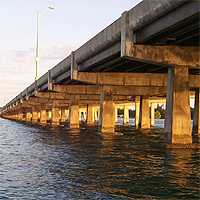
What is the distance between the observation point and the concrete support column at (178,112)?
26.0 meters

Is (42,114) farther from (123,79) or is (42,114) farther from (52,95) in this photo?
(123,79)

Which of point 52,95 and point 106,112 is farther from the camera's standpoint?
point 52,95

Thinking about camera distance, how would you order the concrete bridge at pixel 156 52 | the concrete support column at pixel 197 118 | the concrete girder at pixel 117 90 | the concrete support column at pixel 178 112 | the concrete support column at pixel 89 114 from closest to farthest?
the concrete bridge at pixel 156 52 → the concrete support column at pixel 178 112 → the concrete support column at pixel 197 118 → the concrete girder at pixel 117 90 → the concrete support column at pixel 89 114

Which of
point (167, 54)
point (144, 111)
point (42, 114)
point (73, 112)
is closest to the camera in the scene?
point (167, 54)

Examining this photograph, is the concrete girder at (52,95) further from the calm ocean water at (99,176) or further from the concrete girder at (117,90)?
the calm ocean water at (99,176)

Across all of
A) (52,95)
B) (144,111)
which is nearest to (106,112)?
(144,111)

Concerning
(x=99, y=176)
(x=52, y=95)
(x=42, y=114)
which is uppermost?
(x=52, y=95)

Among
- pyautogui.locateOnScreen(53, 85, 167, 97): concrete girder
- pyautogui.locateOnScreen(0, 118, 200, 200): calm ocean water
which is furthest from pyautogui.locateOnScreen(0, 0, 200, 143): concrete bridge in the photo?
pyautogui.locateOnScreen(53, 85, 167, 97): concrete girder

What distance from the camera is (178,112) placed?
26.0 m

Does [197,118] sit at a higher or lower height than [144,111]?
lower

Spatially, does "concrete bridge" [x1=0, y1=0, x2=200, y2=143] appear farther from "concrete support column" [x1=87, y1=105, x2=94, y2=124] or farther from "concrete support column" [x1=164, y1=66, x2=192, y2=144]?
"concrete support column" [x1=87, y1=105, x2=94, y2=124]

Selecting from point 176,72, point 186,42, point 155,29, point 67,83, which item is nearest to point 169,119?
point 176,72

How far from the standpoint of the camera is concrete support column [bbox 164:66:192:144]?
25953 mm

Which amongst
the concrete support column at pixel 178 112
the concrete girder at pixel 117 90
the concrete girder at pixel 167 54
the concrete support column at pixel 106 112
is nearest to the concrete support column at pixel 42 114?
the concrete girder at pixel 117 90
